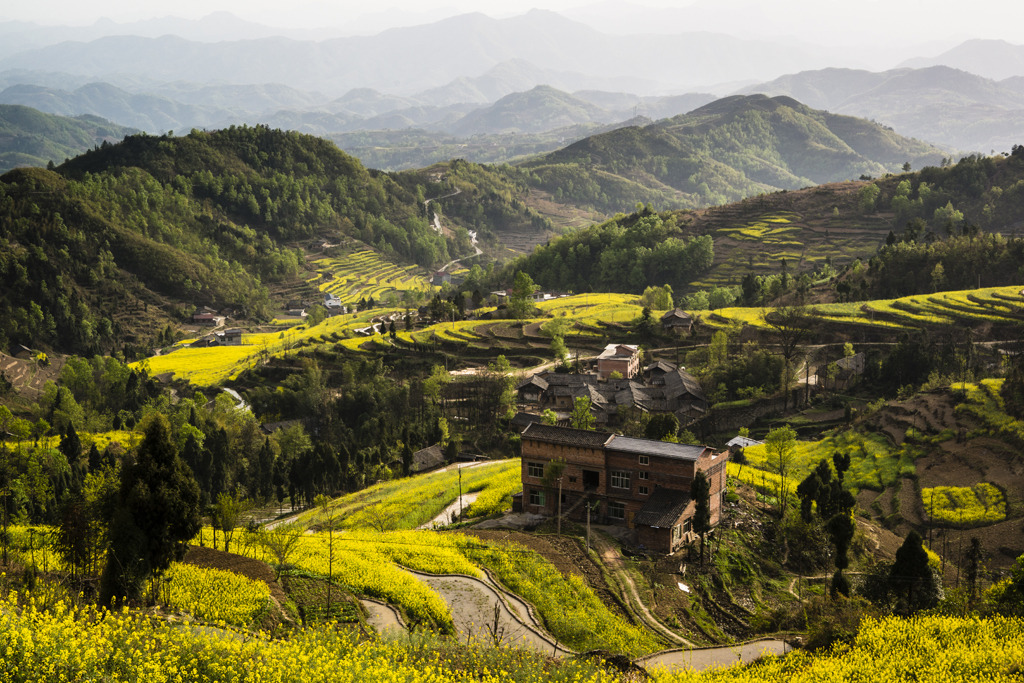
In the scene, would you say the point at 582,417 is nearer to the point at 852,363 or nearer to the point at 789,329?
the point at 852,363

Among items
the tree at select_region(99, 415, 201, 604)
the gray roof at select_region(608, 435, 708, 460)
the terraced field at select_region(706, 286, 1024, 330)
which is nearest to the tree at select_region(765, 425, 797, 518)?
the gray roof at select_region(608, 435, 708, 460)

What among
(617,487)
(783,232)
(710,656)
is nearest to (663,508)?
(617,487)

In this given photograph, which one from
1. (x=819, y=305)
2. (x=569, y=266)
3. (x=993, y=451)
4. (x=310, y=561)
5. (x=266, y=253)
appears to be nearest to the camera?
(x=310, y=561)

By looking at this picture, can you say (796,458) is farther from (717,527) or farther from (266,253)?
(266,253)

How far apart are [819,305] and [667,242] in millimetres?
45246

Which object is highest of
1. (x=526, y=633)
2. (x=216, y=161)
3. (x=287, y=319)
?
(x=216, y=161)

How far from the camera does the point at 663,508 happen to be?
115ft

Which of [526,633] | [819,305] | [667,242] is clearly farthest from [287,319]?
[526,633]

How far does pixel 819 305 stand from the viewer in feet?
277

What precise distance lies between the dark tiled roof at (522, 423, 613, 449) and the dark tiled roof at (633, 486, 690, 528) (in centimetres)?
329

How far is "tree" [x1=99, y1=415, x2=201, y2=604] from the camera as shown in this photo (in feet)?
77.0

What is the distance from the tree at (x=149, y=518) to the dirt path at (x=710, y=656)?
46.6ft

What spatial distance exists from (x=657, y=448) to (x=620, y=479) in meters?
2.14

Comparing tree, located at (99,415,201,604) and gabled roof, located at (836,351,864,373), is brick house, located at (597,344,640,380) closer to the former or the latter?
gabled roof, located at (836,351,864,373)
